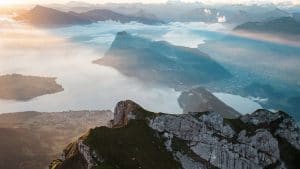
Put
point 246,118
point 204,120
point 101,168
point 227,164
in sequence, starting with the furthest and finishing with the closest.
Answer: point 246,118, point 204,120, point 227,164, point 101,168

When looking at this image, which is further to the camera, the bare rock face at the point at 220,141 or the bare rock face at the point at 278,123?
the bare rock face at the point at 278,123

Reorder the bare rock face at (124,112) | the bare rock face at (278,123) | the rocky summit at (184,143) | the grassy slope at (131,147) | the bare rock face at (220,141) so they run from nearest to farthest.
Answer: the grassy slope at (131,147) → the rocky summit at (184,143) → the bare rock face at (220,141) → the bare rock face at (124,112) → the bare rock face at (278,123)

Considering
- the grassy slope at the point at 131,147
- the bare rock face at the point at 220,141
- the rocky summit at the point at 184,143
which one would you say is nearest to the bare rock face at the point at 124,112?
the rocky summit at the point at 184,143

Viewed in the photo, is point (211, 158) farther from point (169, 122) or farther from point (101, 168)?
point (101, 168)

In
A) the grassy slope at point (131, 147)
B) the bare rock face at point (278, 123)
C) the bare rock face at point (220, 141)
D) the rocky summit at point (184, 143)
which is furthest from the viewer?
the bare rock face at point (278, 123)

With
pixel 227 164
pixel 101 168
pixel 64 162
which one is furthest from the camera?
pixel 227 164

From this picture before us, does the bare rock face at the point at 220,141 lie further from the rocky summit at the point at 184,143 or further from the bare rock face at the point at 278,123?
the bare rock face at the point at 278,123

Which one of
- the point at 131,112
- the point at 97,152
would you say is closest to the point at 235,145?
the point at 131,112

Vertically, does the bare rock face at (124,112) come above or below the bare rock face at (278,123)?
above
